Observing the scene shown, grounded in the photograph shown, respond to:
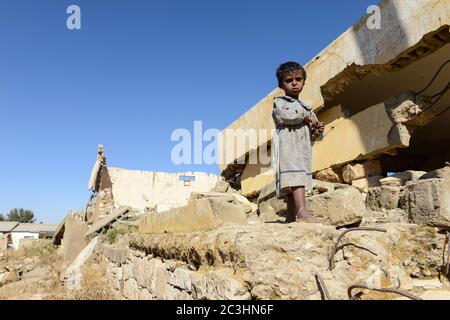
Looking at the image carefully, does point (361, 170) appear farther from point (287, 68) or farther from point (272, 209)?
point (287, 68)

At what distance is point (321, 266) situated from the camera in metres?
1.94

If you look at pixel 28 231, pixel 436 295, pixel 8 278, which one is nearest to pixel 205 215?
pixel 436 295

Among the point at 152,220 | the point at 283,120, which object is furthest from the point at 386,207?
the point at 152,220

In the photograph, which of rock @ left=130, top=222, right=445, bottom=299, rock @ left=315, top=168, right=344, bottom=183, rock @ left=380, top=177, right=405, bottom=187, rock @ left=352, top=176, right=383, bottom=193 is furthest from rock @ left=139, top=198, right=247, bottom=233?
rock @ left=315, top=168, right=344, bottom=183

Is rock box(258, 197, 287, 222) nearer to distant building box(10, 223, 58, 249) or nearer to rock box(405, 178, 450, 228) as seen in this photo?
rock box(405, 178, 450, 228)

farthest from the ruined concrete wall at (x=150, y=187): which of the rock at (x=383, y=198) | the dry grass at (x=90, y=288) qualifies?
the rock at (x=383, y=198)

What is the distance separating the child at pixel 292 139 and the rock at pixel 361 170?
240cm

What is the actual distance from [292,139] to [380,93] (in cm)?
421

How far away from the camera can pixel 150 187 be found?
2312 cm

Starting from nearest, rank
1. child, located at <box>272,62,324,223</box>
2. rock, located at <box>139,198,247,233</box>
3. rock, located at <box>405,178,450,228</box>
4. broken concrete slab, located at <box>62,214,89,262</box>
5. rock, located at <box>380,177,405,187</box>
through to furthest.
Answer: rock, located at <box>405,178,450,228</box>, child, located at <box>272,62,324,223</box>, rock, located at <box>139,198,247,233</box>, rock, located at <box>380,177,405,187</box>, broken concrete slab, located at <box>62,214,89,262</box>

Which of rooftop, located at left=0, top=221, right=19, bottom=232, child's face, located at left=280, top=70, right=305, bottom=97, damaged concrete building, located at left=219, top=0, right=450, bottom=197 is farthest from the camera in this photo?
rooftop, located at left=0, top=221, right=19, bottom=232

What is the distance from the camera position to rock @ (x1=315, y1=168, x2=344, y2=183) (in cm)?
533

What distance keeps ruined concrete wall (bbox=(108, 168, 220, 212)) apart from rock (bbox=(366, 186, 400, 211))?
18665 mm
